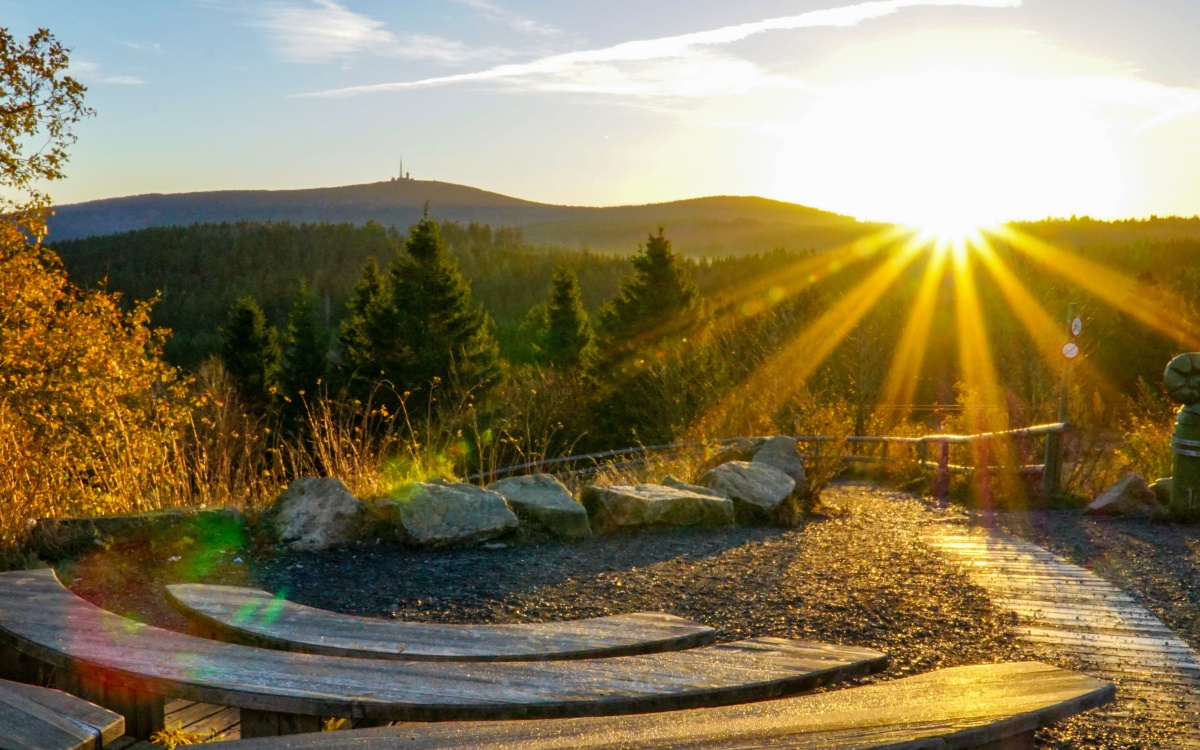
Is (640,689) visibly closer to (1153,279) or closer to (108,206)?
(1153,279)

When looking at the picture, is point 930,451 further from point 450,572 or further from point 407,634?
point 407,634

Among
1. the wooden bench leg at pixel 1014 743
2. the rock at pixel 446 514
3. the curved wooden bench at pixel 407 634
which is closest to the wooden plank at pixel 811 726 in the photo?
the wooden bench leg at pixel 1014 743

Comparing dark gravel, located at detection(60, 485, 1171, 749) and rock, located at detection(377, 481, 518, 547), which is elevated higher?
rock, located at detection(377, 481, 518, 547)

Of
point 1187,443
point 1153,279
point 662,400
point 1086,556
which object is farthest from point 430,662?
point 1153,279

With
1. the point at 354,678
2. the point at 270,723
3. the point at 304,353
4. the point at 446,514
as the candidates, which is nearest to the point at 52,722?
the point at 270,723

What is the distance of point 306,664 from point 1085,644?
10.3 ft

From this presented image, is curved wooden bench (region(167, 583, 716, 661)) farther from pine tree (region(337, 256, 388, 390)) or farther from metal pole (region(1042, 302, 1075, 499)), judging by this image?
pine tree (region(337, 256, 388, 390))

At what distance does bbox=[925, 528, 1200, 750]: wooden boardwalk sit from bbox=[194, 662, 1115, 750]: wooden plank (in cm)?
89

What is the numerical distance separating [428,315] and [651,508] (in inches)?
962

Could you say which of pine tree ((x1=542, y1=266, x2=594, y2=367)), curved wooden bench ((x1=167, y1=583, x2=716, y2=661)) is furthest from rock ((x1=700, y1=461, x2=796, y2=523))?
pine tree ((x1=542, y1=266, x2=594, y2=367))

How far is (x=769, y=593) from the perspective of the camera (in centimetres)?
432

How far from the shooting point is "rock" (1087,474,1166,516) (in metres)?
7.42

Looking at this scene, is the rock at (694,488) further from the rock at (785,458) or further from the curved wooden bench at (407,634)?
the curved wooden bench at (407,634)

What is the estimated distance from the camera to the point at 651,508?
603cm
